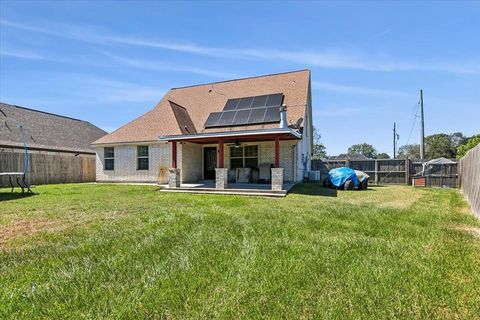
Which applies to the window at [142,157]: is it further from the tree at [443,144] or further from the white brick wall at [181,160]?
the tree at [443,144]

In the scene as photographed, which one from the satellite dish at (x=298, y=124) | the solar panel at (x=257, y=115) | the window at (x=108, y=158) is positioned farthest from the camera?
the window at (x=108, y=158)

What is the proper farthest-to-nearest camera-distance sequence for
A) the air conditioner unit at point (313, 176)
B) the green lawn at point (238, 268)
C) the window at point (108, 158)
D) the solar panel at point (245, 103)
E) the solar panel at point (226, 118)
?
the air conditioner unit at point (313, 176)
the window at point (108, 158)
the solar panel at point (245, 103)
the solar panel at point (226, 118)
the green lawn at point (238, 268)

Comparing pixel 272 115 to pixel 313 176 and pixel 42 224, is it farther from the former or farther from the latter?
pixel 42 224

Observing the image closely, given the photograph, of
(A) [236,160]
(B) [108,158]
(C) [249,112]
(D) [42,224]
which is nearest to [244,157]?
(A) [236,160]

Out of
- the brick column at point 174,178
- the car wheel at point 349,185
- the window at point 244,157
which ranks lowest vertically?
the car wheel at point 349,185

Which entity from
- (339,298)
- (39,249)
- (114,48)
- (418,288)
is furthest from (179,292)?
(114,48)

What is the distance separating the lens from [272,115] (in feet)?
45.1

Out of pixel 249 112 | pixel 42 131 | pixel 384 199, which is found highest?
pixel 249 112

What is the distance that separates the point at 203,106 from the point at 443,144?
178 feet

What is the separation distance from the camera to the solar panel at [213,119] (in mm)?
14914

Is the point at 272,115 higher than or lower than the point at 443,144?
lower

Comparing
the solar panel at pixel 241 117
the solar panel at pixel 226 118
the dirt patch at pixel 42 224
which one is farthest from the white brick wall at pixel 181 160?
the dirt patch at pixel 42 224

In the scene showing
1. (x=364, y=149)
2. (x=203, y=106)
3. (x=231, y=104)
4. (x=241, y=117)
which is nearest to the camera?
(x=241, y=117)

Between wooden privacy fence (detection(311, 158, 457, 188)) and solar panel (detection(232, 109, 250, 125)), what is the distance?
8.68 metres
